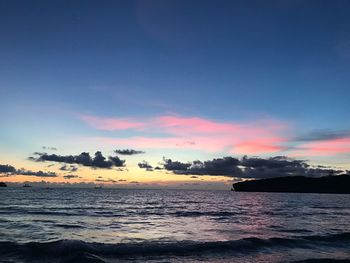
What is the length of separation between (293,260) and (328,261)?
2.06 m

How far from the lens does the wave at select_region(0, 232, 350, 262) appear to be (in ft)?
73.4

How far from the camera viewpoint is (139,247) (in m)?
25.2

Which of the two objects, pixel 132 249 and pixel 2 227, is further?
pixel 2 227

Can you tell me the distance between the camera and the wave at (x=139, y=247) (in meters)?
22.4

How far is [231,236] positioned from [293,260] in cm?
1087

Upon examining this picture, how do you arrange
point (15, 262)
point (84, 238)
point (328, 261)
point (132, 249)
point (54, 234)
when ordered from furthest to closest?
point (54, 234)
point (84, 238)
point (132, 249)
point (328, 261)
point (15, 262)

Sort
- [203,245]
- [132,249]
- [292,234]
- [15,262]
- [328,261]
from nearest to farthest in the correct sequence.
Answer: [15,262]
[328,261]
[132,249]
[203,245]
[292,234]

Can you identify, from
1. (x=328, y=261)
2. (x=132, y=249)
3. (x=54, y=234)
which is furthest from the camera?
(x=54, y=234)

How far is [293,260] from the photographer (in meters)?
21.6

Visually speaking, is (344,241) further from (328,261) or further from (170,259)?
(170,259)

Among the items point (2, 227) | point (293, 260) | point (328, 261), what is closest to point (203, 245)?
point (293, 260)

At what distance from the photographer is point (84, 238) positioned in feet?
95.8

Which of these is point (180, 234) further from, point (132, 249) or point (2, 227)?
point (2, 227)

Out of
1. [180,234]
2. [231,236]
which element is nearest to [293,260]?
[231,236]
